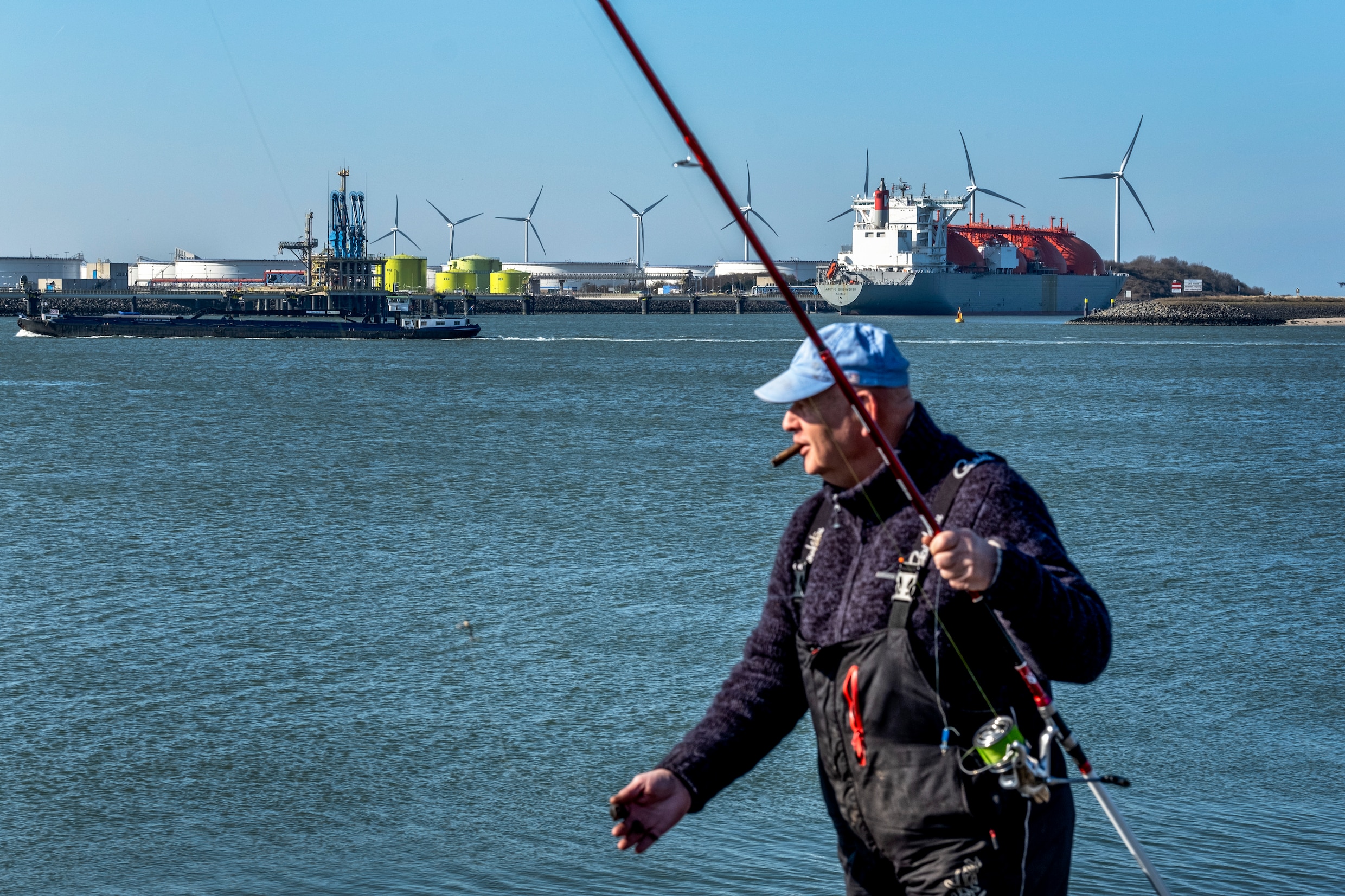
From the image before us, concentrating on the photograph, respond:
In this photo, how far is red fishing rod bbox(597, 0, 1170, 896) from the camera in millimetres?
3016

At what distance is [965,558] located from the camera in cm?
273

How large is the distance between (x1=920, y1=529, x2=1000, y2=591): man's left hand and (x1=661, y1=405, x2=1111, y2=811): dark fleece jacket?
1.2 inches

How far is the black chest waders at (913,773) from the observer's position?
3.06 metres

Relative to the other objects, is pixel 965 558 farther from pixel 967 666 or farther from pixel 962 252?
pixel 962 252

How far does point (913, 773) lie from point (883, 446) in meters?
0.70

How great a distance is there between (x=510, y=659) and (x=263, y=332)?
88.5m

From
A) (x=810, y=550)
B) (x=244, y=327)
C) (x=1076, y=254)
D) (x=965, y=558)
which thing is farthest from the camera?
(x=1076, y=254)

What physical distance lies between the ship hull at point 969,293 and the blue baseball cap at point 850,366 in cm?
11825

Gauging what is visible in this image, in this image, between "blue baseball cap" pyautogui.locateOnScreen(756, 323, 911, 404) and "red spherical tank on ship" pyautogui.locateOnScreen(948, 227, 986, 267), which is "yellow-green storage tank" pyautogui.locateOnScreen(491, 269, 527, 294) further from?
"blue baseball cap" pyautogui.locateOnScreen(756, 323, 911, 404)

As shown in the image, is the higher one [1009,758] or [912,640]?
[912,640]

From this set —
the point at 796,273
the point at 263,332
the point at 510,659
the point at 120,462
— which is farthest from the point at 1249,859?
the point at 796,273

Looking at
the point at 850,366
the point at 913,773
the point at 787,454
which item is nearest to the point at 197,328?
the point at 787,454

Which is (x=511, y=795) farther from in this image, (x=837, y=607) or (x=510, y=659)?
(x=837, y=607)

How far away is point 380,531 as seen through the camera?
60.9ft
